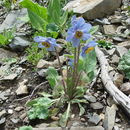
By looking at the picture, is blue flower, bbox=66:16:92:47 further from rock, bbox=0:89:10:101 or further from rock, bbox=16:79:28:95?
rock, bbox=0:89:10:101

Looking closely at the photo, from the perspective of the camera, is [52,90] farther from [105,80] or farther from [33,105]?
[105,80]

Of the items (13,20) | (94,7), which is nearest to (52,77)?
(94,7)

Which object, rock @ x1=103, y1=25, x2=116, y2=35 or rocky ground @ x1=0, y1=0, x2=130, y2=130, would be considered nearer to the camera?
rocky ground @ x1=0, y1=0, x2=130, y2=130

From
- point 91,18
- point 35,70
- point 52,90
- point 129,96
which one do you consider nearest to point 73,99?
point 52,90

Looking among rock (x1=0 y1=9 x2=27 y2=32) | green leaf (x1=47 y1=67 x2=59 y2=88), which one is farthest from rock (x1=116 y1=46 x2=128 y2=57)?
rock (x1=0 y1=9 x2=27 y2=32)

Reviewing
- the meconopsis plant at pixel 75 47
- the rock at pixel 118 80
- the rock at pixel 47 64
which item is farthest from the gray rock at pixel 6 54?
the rock at pixel 118 80

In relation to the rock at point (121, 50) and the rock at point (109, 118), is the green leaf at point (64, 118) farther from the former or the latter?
the rock at point (121, 50)
